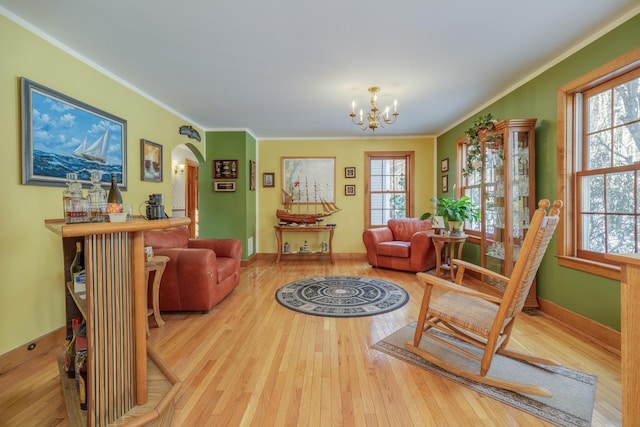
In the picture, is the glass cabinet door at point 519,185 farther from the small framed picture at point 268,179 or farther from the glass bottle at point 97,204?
the small framed picture at point 268,179

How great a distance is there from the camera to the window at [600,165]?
207cm

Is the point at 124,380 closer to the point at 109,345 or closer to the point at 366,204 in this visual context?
the point at 109,345

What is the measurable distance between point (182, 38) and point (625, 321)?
3109 millimetres

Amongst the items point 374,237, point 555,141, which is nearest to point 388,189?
point 374,237

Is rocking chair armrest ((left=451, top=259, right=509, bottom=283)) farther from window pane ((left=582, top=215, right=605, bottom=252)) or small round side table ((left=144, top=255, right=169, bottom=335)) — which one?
small round side table ((left=144, top=255, right=169, bottom=335))

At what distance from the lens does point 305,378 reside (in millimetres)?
1745

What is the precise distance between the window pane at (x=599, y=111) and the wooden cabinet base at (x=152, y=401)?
11.8 ft

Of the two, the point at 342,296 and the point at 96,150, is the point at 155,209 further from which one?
the point at 342,296

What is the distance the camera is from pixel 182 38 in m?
2.20

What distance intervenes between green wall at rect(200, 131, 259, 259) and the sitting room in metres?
0.93

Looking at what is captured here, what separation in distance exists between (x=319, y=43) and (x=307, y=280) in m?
2.96

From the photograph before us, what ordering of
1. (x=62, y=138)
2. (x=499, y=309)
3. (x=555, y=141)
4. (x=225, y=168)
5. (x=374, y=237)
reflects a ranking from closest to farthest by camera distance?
(x=499, y=309) < (x=62, y=138) < (x=555, y=141) < (x=374, y=237) < (x=225, y=168)

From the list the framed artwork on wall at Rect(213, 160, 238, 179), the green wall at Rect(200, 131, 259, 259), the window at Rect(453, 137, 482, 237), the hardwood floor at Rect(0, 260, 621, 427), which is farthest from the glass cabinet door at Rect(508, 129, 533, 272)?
the framed artwork on wall at Rect(213, 160, 238, 179)

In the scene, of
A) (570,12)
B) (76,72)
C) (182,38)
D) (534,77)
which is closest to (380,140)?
(534,77)
